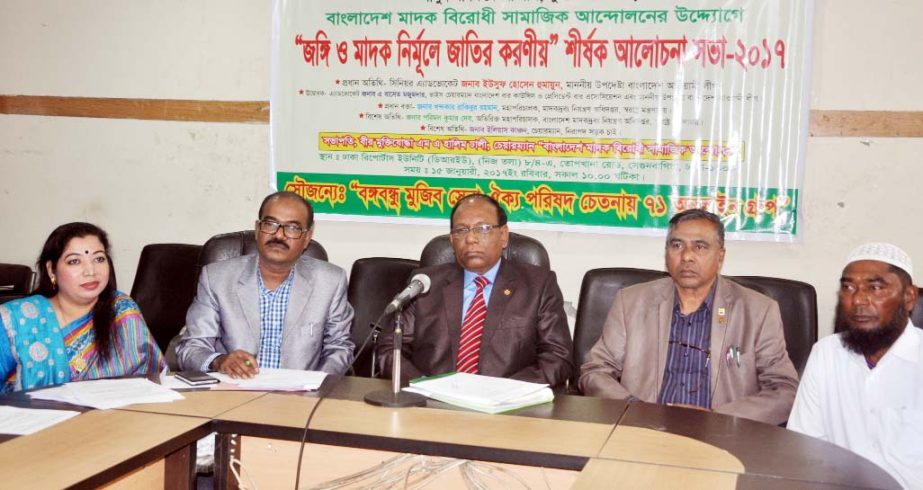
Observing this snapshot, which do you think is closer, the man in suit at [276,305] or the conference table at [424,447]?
the conference table at [424,447]

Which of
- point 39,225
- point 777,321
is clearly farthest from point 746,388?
point 39,225

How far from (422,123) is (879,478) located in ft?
10.7

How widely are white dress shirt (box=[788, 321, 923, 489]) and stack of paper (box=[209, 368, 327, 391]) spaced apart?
1.59 m

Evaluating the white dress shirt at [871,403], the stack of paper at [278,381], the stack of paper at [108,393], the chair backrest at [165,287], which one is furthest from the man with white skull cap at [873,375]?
the chair backrest at [165,287]

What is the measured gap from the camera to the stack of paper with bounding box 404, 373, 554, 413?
2.64m

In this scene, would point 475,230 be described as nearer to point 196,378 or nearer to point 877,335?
point 196,378

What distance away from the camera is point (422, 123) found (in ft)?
16.1

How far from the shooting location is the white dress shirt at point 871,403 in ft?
9.23

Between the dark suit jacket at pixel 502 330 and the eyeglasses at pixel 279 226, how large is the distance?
0.57m

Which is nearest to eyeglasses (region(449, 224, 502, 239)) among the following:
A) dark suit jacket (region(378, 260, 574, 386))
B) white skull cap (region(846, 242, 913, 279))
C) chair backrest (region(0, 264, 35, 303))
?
dark suit jacket (region(378, 260, 574, 386))

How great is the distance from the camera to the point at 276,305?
3688 millimetres

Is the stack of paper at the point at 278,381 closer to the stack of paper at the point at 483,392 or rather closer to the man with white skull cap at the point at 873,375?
the stack of paper at the point at 483,392

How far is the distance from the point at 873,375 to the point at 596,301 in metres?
1.20

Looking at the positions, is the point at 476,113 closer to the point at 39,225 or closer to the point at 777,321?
the point at 777,321
